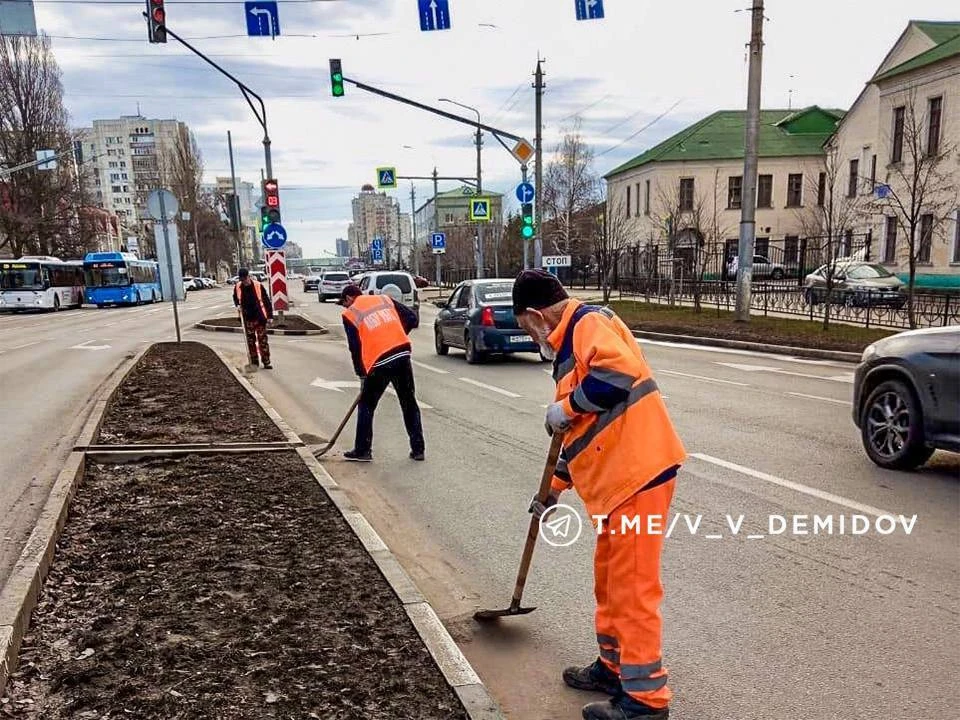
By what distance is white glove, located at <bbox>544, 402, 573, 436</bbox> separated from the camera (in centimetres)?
290

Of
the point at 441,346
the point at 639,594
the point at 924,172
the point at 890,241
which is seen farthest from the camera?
the point at 890,241

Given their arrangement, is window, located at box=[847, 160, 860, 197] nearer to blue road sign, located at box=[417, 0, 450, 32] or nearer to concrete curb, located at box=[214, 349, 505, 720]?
blue road sign, located at box=[417, 0, 450, 32]

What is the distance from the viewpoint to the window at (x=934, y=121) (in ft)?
99.4

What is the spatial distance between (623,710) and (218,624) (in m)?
1.96

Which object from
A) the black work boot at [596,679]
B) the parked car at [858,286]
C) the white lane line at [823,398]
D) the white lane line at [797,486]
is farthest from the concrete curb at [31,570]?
the parked car at [858,286]

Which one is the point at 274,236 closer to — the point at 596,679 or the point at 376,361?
the point at 376,361

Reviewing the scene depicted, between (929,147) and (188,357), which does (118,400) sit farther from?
(929,147)

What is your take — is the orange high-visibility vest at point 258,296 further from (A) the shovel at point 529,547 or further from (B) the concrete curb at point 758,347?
(A) the shovel at point 529,547

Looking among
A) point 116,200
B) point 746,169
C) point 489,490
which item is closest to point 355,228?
point 116,200

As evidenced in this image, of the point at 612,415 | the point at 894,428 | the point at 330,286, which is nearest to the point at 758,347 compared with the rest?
the point at 894,428

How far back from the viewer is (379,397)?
719 cm

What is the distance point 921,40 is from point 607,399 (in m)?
40.0

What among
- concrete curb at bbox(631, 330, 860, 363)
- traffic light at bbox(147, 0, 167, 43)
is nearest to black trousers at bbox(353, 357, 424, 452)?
concrete curb at bbox(631, 330, 860, 363)

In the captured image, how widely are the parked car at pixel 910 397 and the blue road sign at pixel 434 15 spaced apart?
394 inches
